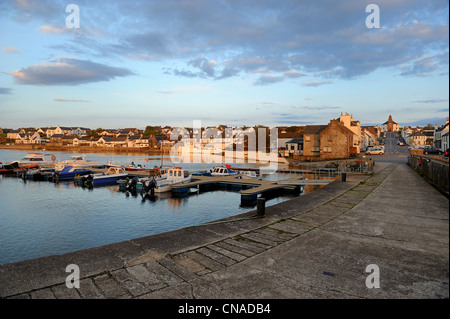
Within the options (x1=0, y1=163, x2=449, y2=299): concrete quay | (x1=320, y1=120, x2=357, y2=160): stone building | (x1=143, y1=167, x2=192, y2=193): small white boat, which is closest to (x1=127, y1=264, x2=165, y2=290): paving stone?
(x1=0, y1=163, x2=449, y2=299): concrete quay

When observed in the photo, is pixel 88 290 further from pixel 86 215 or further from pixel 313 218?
pixel 86 215

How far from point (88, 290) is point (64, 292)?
0.55m

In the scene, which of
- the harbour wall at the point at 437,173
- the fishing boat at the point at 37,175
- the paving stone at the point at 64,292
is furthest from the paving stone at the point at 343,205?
the fishing boat at the point at 37,175

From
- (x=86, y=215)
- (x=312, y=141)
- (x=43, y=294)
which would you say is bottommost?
(x=86, y=215)

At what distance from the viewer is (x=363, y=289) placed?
6.88m

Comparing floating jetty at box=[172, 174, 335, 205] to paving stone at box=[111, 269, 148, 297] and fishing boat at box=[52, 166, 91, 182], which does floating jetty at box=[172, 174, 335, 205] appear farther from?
fishing boat at box=[52, 166, 91, 182]

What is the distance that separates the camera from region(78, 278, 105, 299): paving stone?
6664 mm

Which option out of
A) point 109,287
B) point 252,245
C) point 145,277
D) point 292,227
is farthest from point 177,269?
point 292,227

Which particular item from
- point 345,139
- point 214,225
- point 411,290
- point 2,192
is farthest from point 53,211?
point 345,139

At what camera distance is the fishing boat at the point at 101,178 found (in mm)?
Result: 41438

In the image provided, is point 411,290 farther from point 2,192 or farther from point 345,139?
point 345,139

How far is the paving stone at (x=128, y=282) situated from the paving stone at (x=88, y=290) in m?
0.61

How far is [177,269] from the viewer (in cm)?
827

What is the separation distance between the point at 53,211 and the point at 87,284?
23518 mm
